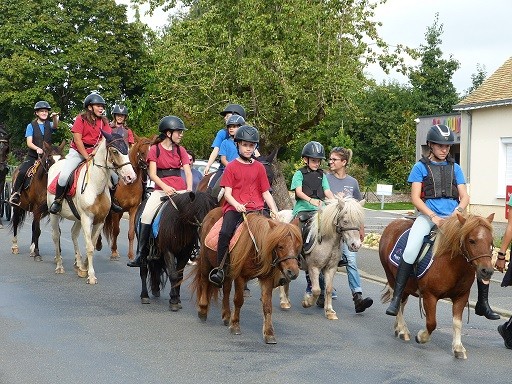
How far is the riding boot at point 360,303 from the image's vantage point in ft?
39.3

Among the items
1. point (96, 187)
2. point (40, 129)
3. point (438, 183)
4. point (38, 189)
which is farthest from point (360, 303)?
point (40, 129)

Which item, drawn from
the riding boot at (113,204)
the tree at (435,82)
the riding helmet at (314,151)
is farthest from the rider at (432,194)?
the tree at (435,82)

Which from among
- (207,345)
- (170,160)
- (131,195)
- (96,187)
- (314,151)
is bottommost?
(207,345)

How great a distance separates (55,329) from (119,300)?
7.28 ft

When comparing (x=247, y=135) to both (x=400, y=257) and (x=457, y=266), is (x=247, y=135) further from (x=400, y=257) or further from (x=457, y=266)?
(x=457, y=266)

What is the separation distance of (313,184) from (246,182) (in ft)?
6.96

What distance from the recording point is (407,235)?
10203mm

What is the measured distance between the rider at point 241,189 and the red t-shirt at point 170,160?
2.14 metres

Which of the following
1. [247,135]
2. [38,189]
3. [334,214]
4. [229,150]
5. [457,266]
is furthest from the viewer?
[38,189]

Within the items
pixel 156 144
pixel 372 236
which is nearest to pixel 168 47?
pixel 372 236

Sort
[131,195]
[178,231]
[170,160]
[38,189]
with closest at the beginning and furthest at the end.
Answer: [178,231], [170,160], [131,195], [38,189]

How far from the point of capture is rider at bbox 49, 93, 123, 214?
48.9ft

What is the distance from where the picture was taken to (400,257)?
10.1m

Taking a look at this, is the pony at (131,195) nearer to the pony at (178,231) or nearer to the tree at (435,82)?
the pony at (178,231)
